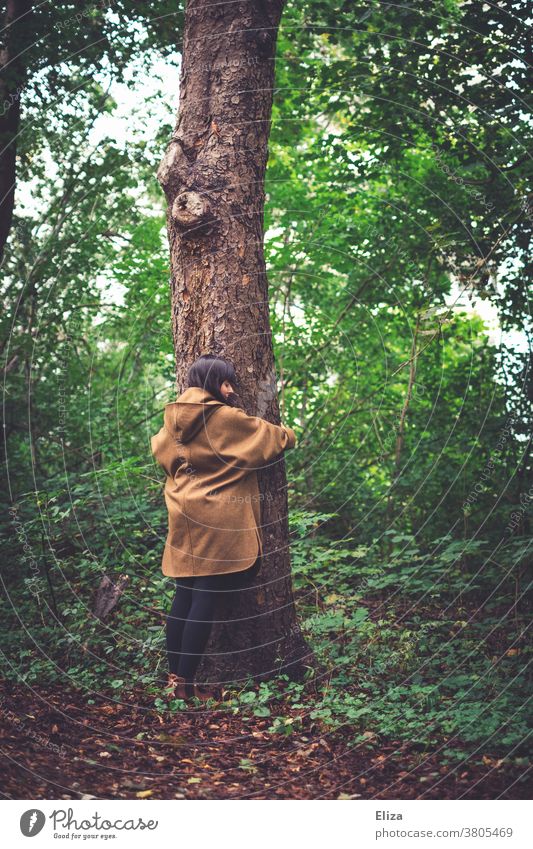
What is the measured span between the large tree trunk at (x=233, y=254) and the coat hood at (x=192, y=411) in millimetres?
291

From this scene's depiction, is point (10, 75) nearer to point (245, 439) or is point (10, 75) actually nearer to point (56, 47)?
point (56, 47)

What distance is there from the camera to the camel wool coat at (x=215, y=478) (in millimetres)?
3762

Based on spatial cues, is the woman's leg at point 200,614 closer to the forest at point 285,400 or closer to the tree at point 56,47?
the forest at point 285,400

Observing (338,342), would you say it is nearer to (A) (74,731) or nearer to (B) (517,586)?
(B) (517,586)

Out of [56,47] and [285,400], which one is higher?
[56,47]

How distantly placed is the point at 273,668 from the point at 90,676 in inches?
46.7

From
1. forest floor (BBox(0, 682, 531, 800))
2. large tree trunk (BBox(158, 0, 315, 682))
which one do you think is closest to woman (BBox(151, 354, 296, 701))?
large tree trunk (BBox(158, 0, 315, 682))

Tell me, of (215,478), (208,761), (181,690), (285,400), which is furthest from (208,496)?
(285,400)

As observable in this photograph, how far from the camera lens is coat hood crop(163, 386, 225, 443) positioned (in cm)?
376

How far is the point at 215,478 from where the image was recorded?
12.6ft

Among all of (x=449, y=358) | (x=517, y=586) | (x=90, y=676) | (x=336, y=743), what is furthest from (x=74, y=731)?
(x=449, y=358)

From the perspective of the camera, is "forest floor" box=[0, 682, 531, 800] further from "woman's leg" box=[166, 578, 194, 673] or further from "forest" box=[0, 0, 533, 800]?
"woman's leg" box=[166, 578, 194, 673]

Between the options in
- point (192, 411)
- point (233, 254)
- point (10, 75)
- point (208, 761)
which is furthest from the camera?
point (10, 75)

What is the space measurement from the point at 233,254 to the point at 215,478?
1.31 m
